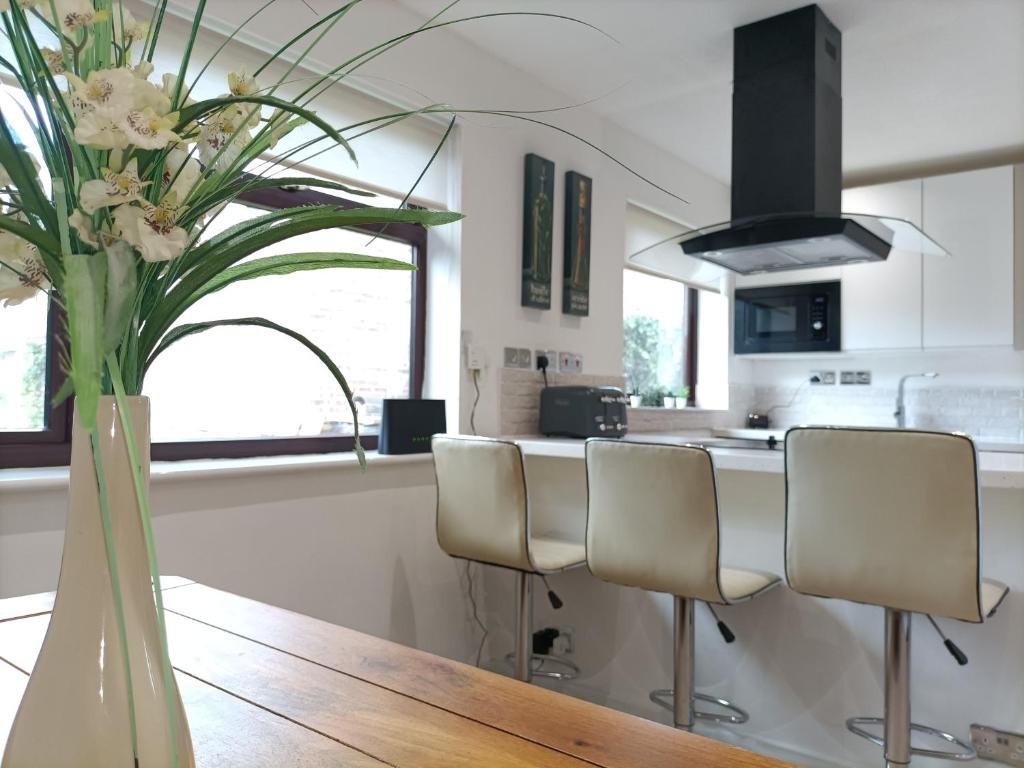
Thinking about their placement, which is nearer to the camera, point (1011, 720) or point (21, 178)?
point (21, 178)

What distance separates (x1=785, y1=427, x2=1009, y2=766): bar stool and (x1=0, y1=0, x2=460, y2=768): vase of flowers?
1.49 meters

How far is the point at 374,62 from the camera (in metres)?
2.80

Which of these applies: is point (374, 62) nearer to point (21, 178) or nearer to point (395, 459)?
point (395, 459)

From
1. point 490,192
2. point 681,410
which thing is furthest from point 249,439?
point 681,410

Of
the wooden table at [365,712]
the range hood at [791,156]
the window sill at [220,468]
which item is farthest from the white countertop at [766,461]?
the wooden table at [365,712]

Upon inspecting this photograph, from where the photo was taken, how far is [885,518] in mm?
1766

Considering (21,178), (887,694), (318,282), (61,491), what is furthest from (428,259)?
(21,178)

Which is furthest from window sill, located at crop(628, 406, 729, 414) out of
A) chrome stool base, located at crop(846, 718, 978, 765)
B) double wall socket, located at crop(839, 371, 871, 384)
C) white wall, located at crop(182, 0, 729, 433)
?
chrome stool base, located at crop(846, 718, 978, 765)

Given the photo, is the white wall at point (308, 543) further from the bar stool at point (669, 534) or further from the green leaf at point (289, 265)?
the green leaf at point (289, 265)

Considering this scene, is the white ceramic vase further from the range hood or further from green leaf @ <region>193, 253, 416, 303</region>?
the range hood

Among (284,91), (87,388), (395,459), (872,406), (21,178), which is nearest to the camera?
(87,388)

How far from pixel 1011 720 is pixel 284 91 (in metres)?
2.83

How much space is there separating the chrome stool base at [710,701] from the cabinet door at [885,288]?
297cm

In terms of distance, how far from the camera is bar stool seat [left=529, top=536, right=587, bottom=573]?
7.71 feet
